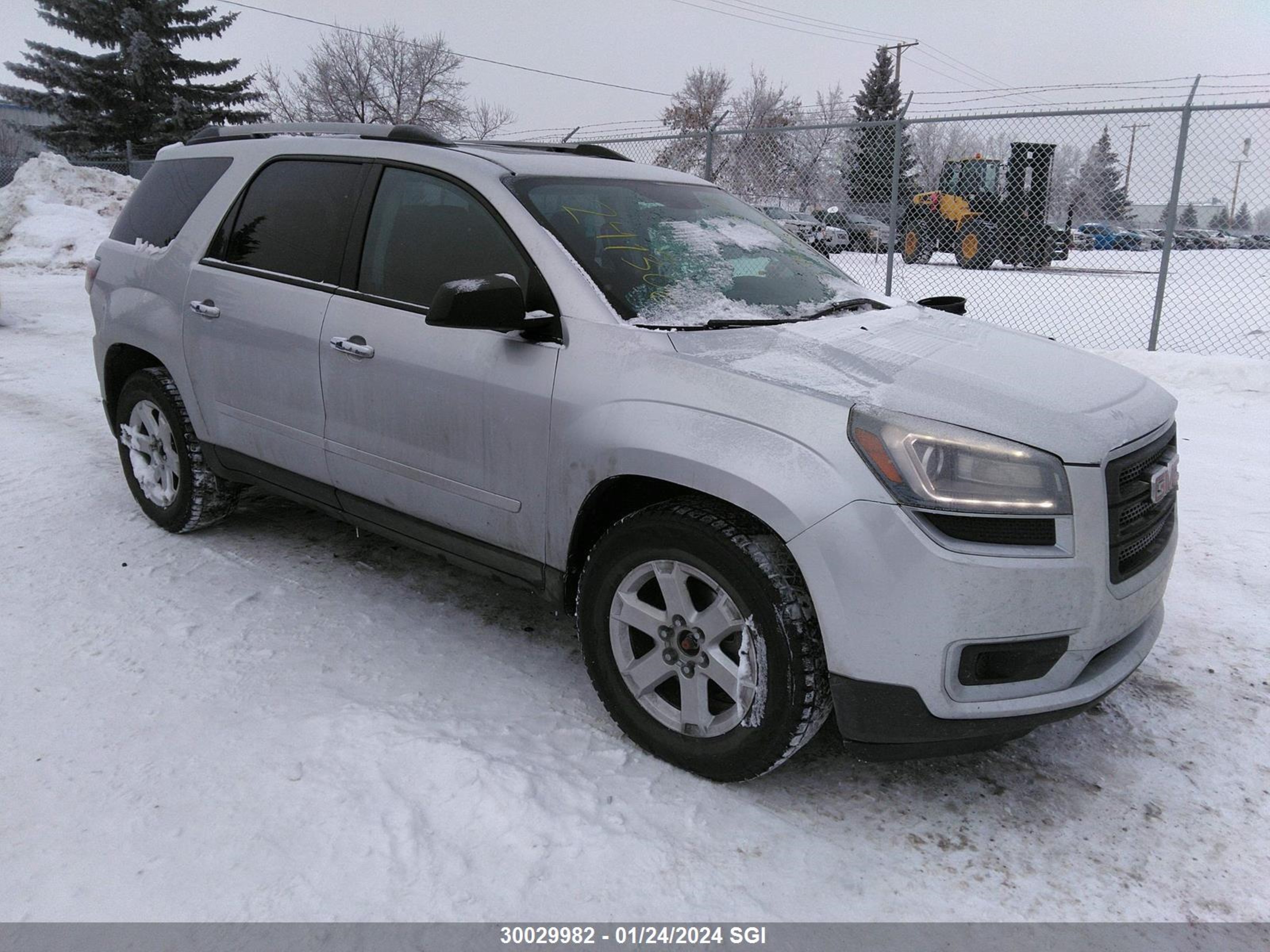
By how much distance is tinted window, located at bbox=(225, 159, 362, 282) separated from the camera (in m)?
3.58

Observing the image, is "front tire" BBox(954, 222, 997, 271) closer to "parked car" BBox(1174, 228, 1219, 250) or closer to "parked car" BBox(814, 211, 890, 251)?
"parked car" BBox(1174, 228, 1219, 250)

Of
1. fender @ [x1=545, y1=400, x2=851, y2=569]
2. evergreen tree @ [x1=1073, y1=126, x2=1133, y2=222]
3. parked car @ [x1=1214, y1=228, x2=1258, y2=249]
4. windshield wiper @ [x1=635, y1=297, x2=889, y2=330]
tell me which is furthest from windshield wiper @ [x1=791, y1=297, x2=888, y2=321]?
parked car @ [x1=1214, y1=228, x2=1258, y2=249]

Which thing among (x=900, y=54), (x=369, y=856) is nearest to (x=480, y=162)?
(x=369, y=856)

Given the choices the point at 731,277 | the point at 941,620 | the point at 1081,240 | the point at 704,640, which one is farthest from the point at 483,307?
the point at 1081,240

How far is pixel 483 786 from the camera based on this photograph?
2.62 meters

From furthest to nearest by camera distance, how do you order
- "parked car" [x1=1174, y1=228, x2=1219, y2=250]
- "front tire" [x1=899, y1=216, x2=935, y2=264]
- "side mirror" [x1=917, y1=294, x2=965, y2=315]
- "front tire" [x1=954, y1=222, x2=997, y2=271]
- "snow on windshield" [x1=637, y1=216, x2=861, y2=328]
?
1. "front tire" [x1=899, y1=216, x2=935, y2=264]
2. "front tire" [x1=954, y1=222, x2=997, y2=271]
3. "parked car" [x1=1174, y1=228, x2=1219, y2=250]
4. "side mirror" [x1=917, y1=294, x2=965, y2=315]
5. "snow on windshield" [x1=637, y1=216, x2=861, y2=328]

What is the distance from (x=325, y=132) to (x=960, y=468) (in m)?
3.15

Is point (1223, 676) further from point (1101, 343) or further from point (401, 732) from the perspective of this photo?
point (1101, 343)

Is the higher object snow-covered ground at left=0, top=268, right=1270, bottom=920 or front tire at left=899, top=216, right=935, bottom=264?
front tire at left=899, top=216, right=935, bottom=264

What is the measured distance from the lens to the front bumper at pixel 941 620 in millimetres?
2268

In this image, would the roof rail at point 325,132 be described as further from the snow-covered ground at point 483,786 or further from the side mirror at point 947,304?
the side mirror at point 947,304

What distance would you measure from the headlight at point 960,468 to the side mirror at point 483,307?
1100mm

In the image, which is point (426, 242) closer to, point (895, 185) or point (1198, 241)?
point (895, 185)

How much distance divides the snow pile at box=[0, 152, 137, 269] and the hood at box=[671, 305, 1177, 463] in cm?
1610
